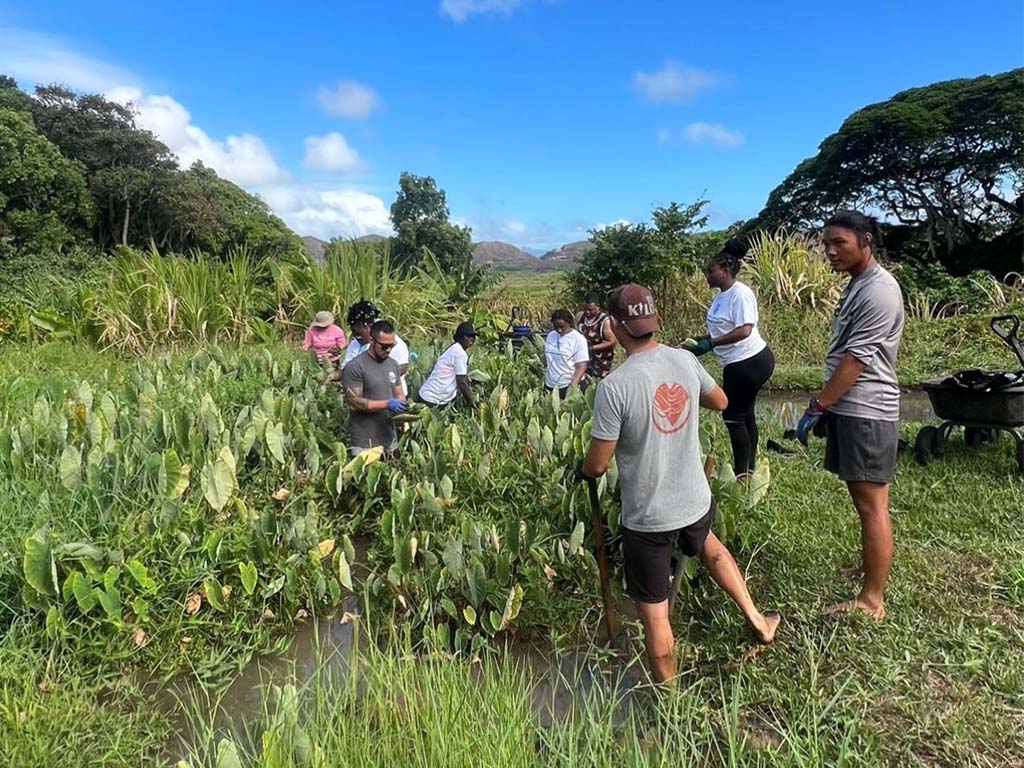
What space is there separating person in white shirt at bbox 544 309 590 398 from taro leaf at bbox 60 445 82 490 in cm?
333

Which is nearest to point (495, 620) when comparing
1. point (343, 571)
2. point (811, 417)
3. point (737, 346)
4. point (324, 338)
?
point (343, 571)

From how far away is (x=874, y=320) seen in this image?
261cm

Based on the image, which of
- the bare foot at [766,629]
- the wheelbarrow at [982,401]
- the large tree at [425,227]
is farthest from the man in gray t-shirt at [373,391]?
the large tree at [425,227]

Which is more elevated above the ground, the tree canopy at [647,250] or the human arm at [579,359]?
the tree canopy at [647,250]

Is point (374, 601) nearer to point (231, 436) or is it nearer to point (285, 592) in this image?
point (285, 592)

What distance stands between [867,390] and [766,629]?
3.27ft

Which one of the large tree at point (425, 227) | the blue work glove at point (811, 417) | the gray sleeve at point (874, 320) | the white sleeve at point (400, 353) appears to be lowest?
the blue work glove at point (811, 417)

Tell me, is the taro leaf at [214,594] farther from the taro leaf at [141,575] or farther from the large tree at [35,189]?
the large tree at [35,189]

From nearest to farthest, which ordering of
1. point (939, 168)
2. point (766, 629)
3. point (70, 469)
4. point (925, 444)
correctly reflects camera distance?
Result: point (766, 629)
point (70, 469)
point (925, 444)
point (939, 168)

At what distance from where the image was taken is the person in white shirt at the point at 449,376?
17.1 ft

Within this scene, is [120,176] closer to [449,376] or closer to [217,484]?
[449,376]

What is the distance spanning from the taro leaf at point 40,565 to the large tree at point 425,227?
52.3ft

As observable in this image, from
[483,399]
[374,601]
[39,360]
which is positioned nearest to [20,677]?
[374,601]

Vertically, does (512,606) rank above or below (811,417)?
below
